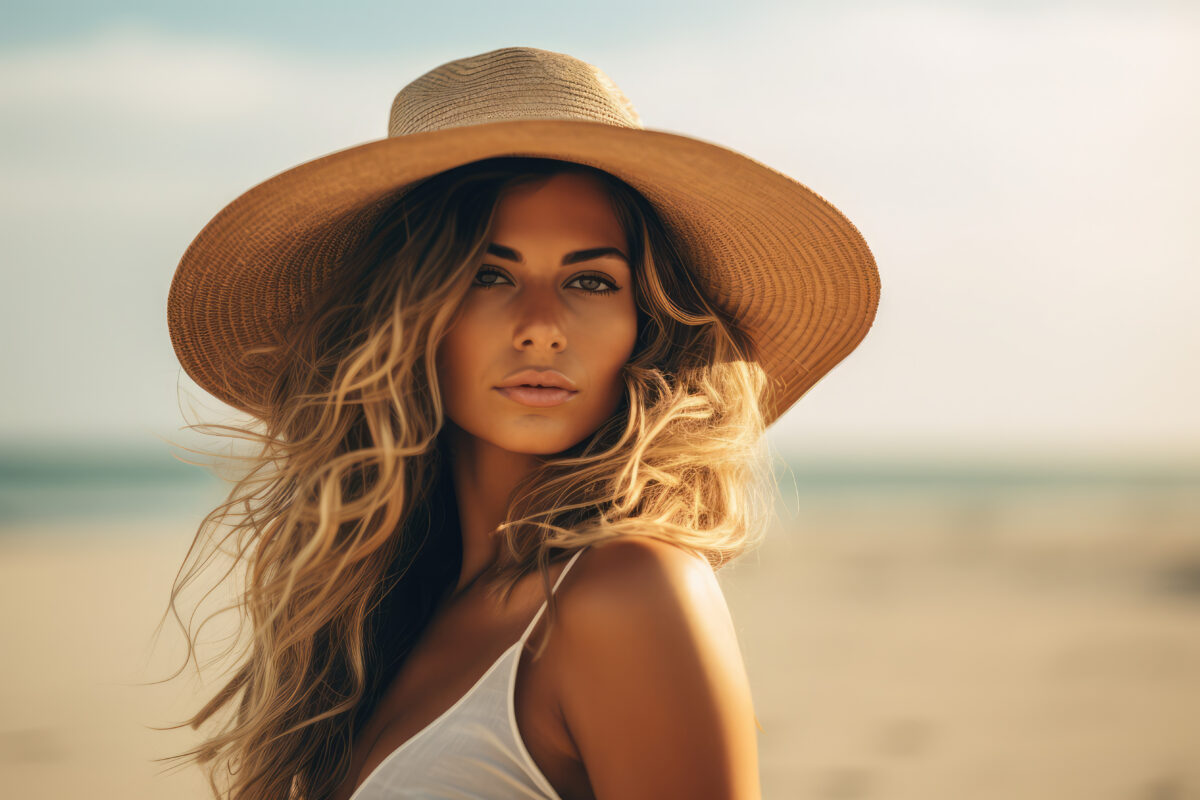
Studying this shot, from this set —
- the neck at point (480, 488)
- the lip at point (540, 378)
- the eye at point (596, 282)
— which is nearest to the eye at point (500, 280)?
the eye at point (596, 282)

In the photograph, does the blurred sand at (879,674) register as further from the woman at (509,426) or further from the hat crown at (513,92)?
the hat crown at (513,92)

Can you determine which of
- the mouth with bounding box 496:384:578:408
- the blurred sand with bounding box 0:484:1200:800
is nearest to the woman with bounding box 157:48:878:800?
the mouth with bounding box 496:384:578:408

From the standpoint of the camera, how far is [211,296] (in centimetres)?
223

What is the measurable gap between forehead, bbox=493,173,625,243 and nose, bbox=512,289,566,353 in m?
0.14

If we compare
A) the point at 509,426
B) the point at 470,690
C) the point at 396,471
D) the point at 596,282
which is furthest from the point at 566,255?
the point at 470,690

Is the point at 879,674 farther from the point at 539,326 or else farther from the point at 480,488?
the point at 539,326

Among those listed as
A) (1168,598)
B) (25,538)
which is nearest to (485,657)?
(1168,598)

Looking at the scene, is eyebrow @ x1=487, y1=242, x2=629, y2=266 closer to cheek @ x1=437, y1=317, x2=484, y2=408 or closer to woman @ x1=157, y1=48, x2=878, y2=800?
woman @ x1=157, y1=48, x2=878, y2=800

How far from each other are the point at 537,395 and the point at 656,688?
61cm

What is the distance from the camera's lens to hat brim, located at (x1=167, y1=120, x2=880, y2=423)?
5.55 feet

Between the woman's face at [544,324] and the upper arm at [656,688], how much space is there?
1.37ft

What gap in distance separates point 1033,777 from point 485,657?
5.34 m

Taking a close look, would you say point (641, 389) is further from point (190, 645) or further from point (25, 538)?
point (25, 538)

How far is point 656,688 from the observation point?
1373mm
